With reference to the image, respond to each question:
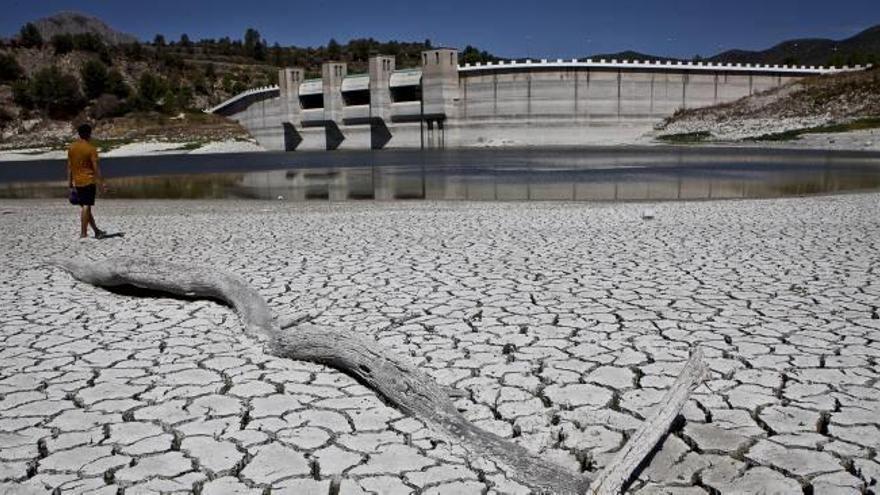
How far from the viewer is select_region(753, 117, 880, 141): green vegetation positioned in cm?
5211

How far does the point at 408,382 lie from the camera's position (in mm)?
4207

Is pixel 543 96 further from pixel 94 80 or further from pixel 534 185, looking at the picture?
pixel 94 80

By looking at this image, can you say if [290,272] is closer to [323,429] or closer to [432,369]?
[432,369]

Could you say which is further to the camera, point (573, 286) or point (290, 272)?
point (290, 272)

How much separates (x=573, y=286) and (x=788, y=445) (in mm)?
3837

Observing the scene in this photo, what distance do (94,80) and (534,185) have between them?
105m

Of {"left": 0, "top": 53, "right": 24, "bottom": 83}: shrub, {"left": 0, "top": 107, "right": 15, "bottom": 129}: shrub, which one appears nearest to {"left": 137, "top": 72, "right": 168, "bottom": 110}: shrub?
{"left": 0, "top": 107, "right": 15, "bottom": 129}: shrub

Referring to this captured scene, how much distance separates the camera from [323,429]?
3.99m

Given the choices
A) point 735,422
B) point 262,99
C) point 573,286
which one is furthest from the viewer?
point 262,99

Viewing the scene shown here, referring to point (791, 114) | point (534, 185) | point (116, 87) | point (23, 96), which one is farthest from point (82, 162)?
point (23, 96)

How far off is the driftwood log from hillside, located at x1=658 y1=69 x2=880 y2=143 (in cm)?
5604

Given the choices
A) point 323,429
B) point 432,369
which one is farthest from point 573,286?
point 323,429

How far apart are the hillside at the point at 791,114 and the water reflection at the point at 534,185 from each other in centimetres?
3040

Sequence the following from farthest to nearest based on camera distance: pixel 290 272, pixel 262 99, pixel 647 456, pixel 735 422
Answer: pixel 262 99, pixel 290 272, pixel 735 422, pixel 647 456
